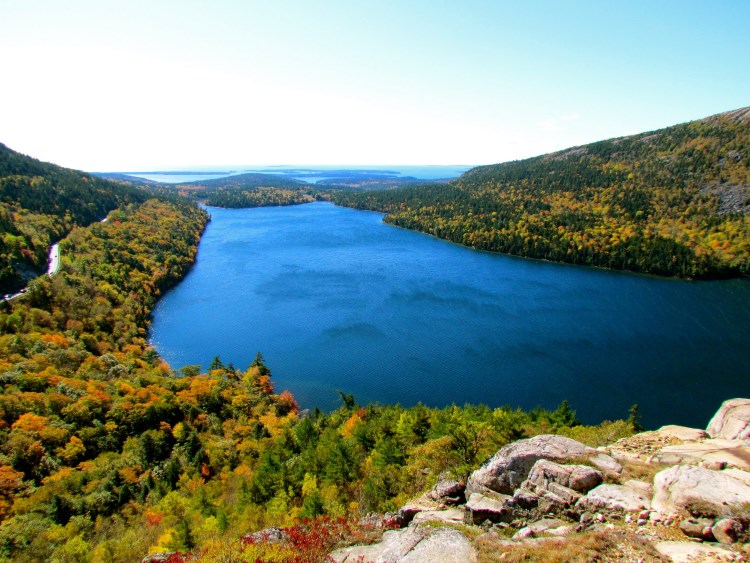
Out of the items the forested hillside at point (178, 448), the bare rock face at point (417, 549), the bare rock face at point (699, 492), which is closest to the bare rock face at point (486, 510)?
the bare rock face at point (417, 549)

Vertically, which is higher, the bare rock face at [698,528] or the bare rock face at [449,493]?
the bare rock face at [698,528]

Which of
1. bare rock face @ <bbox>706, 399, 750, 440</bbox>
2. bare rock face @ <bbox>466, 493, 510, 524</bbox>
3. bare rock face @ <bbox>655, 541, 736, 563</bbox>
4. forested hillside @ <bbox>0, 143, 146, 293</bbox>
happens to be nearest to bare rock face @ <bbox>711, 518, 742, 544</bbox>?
bare rock face @ <bbox>655, 541, 736, 563</bbox>

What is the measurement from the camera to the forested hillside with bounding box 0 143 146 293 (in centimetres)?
6856

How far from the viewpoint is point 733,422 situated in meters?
16.7

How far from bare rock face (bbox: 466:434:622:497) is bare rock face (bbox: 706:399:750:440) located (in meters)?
5.44

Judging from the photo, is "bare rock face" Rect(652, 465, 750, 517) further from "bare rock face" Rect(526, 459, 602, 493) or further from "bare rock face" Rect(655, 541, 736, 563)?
"bare rock face" Rect(526, 459, 602, 493)

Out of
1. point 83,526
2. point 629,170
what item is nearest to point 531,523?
point 83,526

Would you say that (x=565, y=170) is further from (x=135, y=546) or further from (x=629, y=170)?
(x=135, y=546)

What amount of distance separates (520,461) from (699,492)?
6142mm

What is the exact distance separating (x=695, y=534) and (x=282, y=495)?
83.3 feet

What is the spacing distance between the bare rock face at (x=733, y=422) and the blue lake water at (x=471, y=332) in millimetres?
29167

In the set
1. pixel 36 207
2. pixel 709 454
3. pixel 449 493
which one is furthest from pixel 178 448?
pixel 36 207

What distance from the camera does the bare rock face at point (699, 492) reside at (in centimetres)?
1117

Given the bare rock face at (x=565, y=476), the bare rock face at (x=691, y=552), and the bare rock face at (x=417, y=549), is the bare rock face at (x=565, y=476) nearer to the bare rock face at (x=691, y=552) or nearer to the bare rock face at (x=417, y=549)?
the bare rock face at (x=691, y=552)
